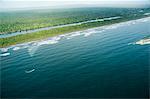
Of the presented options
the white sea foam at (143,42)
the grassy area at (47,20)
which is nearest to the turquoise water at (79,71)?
the white sea foam at (143,42)

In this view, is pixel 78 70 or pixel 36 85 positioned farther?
pixel 78 70

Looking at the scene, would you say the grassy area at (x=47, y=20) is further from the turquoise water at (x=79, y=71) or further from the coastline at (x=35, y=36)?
the turquoise water at (x=79, y=71)

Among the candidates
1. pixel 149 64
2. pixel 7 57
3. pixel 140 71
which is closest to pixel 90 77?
pixel 140 71

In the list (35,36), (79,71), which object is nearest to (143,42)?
(79,71)

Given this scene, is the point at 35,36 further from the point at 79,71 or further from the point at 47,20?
the point at 47,20

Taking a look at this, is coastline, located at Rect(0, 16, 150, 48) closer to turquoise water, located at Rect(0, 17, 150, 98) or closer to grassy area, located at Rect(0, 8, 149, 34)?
turquoise water, located at Rect(0, 17, 150, 98)

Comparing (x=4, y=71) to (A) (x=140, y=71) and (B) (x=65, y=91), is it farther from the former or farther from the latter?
(A) (x=140, y=71)

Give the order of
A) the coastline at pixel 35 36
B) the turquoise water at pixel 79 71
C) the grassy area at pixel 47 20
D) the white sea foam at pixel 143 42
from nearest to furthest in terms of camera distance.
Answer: the turquoise water at pixel 79 71 < the white sea foam at pixel 143 42 < the coastline at pixel 35 36 < the grassy area at pixel 47 20

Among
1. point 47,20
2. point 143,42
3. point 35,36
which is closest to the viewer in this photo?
point 143,42
